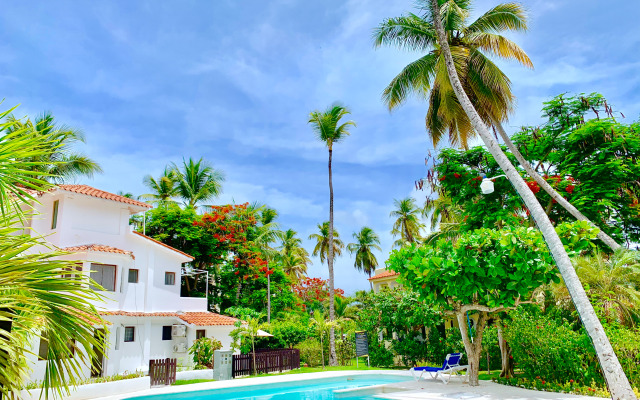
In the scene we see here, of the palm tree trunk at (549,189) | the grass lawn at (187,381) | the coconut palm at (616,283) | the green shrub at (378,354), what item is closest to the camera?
the coconut palm at (616,283)

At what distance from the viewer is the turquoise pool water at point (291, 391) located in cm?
1581

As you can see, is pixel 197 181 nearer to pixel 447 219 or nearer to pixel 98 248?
pixel 98 248

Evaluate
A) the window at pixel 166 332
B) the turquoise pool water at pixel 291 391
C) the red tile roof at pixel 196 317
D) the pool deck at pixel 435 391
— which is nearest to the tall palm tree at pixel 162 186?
the red tile roof at pixel 196 317

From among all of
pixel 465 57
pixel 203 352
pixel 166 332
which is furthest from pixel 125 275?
pixel 465 57

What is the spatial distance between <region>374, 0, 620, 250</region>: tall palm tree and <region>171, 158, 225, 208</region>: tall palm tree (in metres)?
24.6

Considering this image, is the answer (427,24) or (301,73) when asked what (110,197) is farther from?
(427,24)

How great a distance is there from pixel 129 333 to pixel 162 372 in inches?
223

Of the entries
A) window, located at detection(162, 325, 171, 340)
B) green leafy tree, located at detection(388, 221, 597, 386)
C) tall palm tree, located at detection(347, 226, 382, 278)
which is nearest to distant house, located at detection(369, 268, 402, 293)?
tall palm tree, located at detection(347, 226, 382, 278)

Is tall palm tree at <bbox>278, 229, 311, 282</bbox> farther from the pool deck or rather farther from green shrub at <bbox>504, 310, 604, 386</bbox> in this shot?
green shrub at <bbox>504, 310, 604, 386</bbox>

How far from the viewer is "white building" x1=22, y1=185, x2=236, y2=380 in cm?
2177

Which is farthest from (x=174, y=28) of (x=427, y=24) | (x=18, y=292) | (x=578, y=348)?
(x=578, y=348)

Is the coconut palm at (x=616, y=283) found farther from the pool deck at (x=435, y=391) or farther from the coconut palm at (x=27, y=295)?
the coconut palm at (x=27, y=295)

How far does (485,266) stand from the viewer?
11617 mm

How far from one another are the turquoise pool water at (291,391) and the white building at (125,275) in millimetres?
5697
